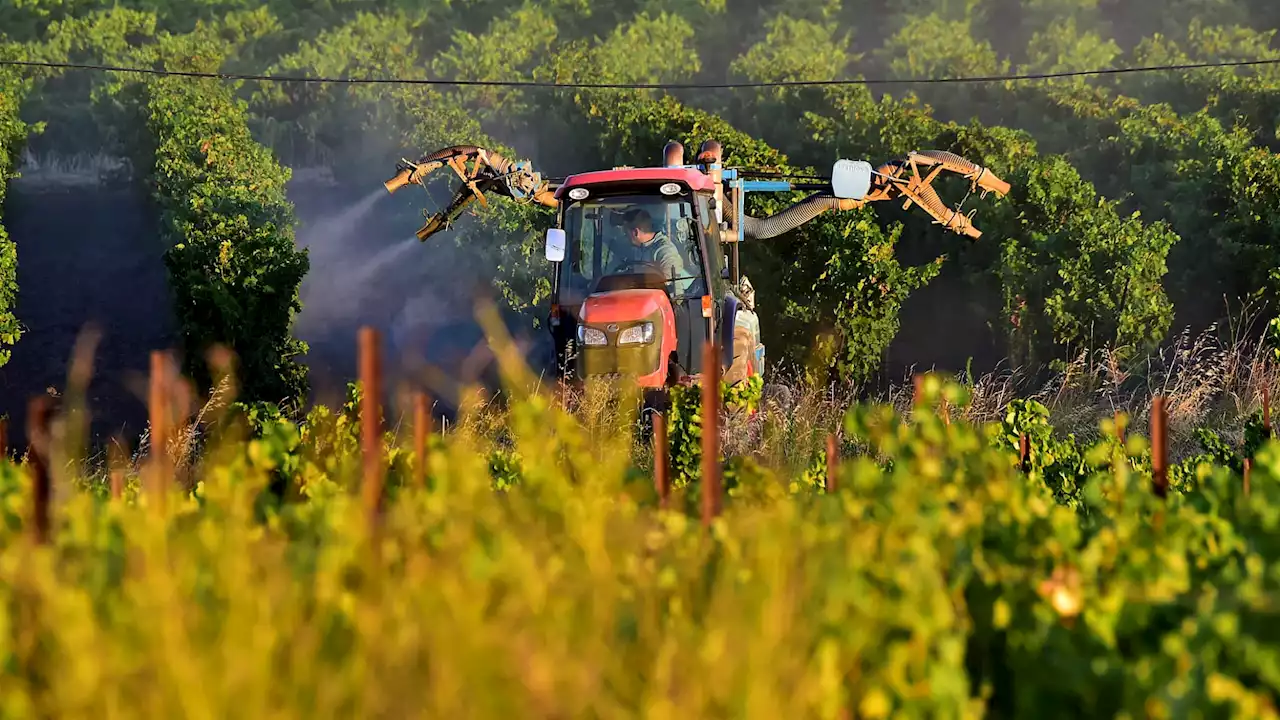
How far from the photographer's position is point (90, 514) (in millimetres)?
2652

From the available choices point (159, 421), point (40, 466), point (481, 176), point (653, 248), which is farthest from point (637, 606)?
point (481, 176)

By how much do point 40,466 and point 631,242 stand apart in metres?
7.52

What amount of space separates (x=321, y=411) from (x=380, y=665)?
12.2 feet

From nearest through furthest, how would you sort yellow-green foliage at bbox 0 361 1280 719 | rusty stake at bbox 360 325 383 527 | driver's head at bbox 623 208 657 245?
1. yellow-green foliage at bbox 0 361 1280 719
2. rusty stake at bbox 360 325 383 527
3. driver's head at bbox 623 208 657 245

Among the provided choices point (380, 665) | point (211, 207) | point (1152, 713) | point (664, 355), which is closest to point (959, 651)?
point (1152, 713)

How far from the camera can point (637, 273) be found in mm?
9891

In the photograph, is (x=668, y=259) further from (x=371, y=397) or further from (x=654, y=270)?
(x=371, y=397)

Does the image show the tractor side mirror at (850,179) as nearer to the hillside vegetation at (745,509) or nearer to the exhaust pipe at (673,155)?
the exhaust pipe at (673,155)

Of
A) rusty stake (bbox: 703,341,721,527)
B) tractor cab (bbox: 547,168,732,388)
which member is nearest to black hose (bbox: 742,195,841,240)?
tractor cab (bbox: 547,168,732,388)

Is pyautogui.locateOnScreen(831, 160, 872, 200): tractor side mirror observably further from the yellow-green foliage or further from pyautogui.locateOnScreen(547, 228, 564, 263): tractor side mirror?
the yellow-green foliage

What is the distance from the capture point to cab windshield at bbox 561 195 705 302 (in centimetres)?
977

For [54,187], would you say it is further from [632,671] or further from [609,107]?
[632,671]

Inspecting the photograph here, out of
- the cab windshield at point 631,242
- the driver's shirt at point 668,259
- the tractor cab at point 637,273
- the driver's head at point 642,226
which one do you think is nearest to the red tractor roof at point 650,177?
the tractor cab at point 637,273

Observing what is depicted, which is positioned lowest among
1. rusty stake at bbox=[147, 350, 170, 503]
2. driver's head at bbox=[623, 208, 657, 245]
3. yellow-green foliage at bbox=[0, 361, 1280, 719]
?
yellow-green foliage at bbox=[0, 361, 1280, 719]
